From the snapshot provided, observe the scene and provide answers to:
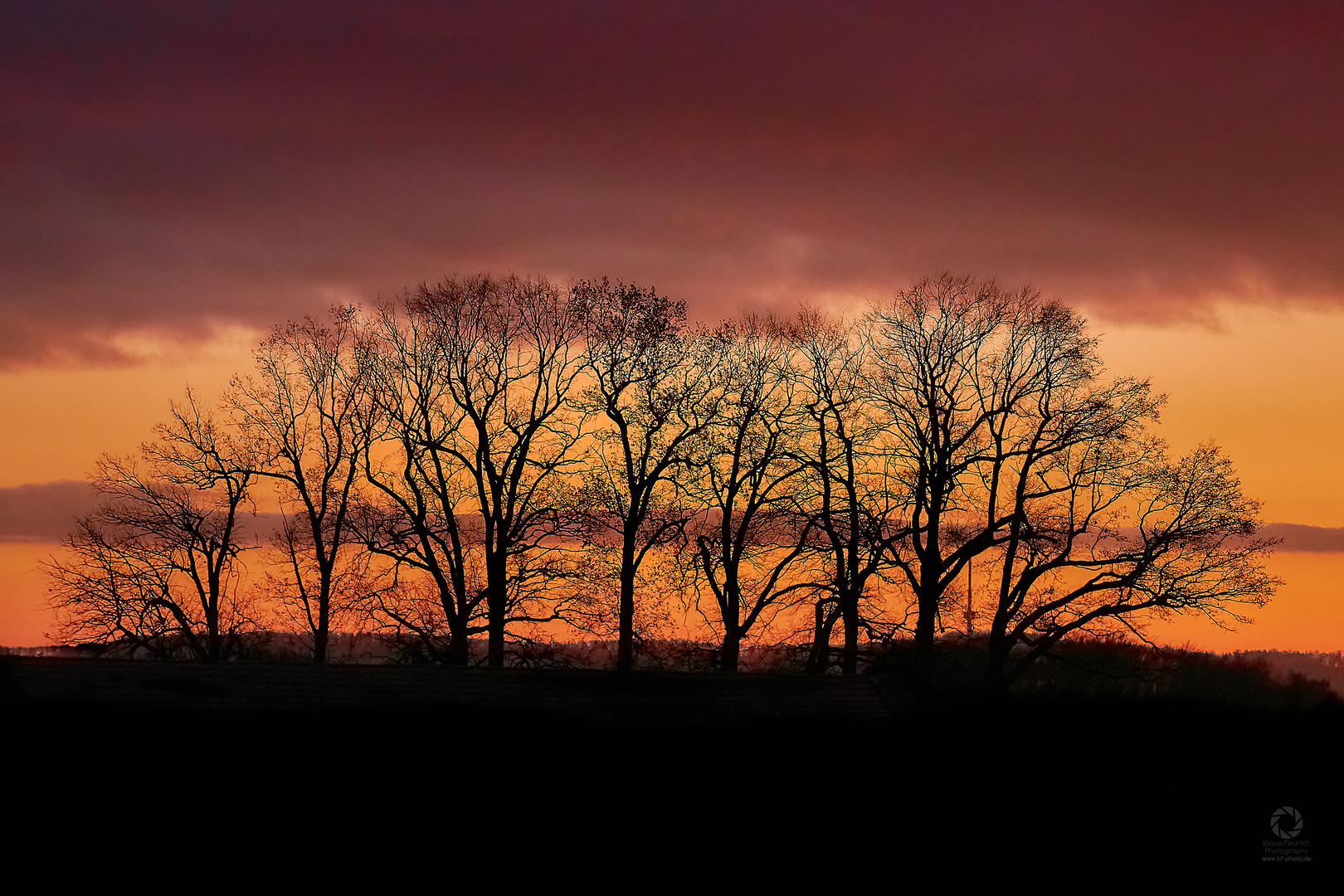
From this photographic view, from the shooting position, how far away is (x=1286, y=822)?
86.3 ft

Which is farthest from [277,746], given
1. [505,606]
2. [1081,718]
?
[1081,718]

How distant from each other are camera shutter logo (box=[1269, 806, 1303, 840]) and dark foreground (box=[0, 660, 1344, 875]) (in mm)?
215

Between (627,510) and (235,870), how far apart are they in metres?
20.0

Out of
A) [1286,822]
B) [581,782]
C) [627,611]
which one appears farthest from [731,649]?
[1286,822]

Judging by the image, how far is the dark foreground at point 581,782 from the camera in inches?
931

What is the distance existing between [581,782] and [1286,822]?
16144mm

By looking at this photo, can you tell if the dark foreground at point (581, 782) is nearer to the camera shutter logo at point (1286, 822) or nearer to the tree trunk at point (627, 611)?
the camera shutter logo at point (1286, 822)

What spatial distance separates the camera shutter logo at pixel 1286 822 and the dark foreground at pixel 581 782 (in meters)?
0.22

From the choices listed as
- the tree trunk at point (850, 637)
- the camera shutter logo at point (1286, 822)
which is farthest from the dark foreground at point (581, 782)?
the tree trunk at point (850, 637)

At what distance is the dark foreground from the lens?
23.7m

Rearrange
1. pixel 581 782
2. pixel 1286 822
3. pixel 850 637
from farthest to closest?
pixel 850 637 → pixel 1286 822 → pixel 581 782

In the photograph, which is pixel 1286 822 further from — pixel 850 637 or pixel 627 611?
pixel 627 611

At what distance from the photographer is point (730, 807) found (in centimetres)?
2527

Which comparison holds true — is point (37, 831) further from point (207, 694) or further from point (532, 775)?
point (532, 775)
